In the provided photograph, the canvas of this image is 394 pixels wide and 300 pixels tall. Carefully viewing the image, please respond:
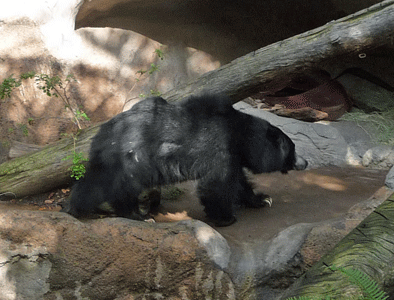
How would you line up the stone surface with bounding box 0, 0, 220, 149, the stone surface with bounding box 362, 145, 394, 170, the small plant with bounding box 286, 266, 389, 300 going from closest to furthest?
the small plant with bounding box 286, 266, 389, 300 < the stone surface with bounding box 0, 0, 220, 149 < the stone surface with bounding box 362, 145, 394, 170

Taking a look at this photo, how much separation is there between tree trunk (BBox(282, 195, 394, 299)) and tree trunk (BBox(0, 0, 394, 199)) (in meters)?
2.30

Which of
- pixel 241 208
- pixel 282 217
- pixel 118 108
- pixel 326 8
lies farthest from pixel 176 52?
pixel 282 217

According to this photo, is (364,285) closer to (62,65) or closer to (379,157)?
(379,157)

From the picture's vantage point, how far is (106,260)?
9.05ft

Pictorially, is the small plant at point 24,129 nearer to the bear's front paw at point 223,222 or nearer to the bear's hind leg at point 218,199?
the bear's hind leg at point 218,199

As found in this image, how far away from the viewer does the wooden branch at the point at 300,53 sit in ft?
13.0

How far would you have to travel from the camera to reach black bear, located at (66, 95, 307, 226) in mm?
3531

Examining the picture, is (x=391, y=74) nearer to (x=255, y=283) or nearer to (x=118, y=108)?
(x=118, y=108)

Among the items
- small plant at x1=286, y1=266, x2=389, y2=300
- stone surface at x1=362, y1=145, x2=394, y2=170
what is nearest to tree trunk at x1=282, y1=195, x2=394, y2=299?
small plant at x1=286, y1=266, x2=389, y2=300

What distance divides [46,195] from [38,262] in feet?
5.85

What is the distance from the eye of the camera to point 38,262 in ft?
8.79

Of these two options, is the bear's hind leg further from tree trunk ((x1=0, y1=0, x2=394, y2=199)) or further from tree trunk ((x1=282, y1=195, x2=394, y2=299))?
tree trunk ((x1=282, y1=195, x2=394, y2=299))

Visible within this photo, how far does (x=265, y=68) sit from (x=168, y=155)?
5.07 ft

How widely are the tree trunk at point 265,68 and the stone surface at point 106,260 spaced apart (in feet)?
4.73
